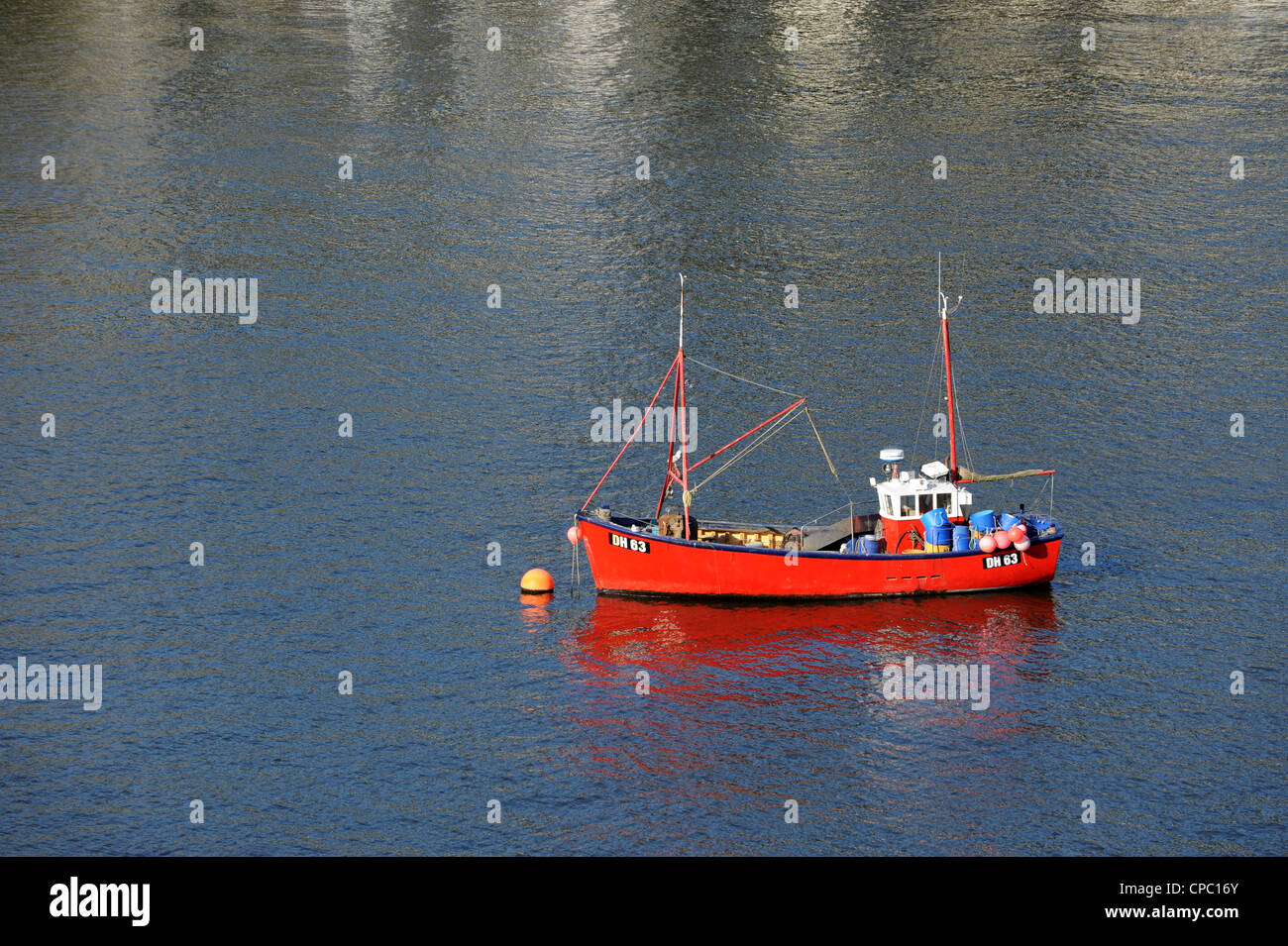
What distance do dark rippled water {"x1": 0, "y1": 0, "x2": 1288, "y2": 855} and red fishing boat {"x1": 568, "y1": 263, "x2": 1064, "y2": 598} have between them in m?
1.51

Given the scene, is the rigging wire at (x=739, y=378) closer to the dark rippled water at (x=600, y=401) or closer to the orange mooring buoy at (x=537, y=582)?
the dark rippled water at (x=600, y=401)

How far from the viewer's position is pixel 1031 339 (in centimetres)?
12262

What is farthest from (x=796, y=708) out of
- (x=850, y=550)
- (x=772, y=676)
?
(x=850, y=550)

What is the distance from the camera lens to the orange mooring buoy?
302 ft

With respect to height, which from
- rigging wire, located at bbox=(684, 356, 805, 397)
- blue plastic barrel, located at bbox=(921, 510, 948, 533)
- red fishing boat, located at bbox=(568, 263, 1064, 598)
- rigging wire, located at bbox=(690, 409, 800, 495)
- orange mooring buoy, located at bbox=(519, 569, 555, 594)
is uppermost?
rigging wire, located at bbox=(684, 356, 805, 397)

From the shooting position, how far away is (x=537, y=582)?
92.2m

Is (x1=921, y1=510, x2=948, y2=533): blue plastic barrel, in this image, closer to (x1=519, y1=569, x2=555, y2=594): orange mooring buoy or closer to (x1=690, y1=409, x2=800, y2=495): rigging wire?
(x1=690, y1=409, x2=800, y2=495): rigging wire

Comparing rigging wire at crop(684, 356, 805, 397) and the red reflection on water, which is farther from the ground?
rigging wire at crop(684, 356, 805, 397)

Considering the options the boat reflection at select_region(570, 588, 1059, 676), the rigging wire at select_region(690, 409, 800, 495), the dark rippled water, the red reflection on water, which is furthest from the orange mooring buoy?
the rigging wire at select_region(690, 409, 800, 495)

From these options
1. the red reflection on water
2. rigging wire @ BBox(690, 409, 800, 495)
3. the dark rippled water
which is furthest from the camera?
rigging wire @ BBox(690, 409, 800, 495)

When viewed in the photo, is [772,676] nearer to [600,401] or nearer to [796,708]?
[796,708]

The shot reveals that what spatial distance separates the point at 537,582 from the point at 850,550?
15629mm

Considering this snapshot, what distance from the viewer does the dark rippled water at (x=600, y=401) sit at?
7738 centimetres
